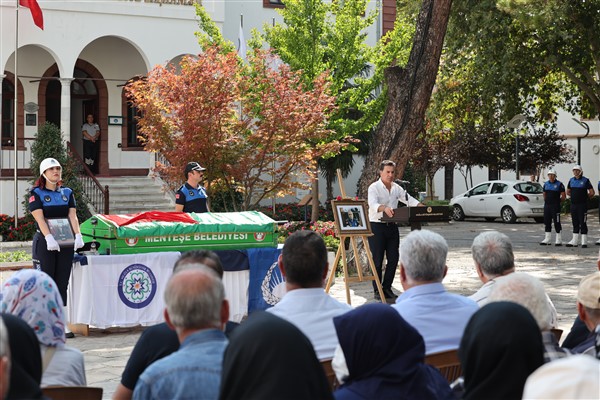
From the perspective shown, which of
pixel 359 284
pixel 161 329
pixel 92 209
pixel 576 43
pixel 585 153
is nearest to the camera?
pixel 161 329

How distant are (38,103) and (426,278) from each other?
969 inches

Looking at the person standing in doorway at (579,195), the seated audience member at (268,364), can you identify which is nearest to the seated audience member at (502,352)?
the seated audience member at (268,364)

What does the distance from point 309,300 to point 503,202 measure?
29.2m

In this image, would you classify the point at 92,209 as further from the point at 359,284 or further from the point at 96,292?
the point at 96,292

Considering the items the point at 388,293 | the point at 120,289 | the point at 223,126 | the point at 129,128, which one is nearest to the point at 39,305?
the point at 120,289

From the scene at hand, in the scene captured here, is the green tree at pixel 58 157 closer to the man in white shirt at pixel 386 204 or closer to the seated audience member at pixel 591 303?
the man in white shirt at pixel 386 204

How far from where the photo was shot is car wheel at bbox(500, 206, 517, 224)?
1321 inches

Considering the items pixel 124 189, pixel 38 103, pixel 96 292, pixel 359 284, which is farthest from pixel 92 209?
pixel 96 292

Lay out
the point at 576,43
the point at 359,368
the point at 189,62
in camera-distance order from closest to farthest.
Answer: the point at 359,368, the point at 189,62, the point at 576,43

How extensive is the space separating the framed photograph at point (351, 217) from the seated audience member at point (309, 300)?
700 centimetres

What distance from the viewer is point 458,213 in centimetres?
3569

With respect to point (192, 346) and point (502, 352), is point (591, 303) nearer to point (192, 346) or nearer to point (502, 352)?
point (502, 352)

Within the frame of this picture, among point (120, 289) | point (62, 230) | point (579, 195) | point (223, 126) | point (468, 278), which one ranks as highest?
point (223, 126)

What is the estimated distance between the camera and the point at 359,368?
441cm
